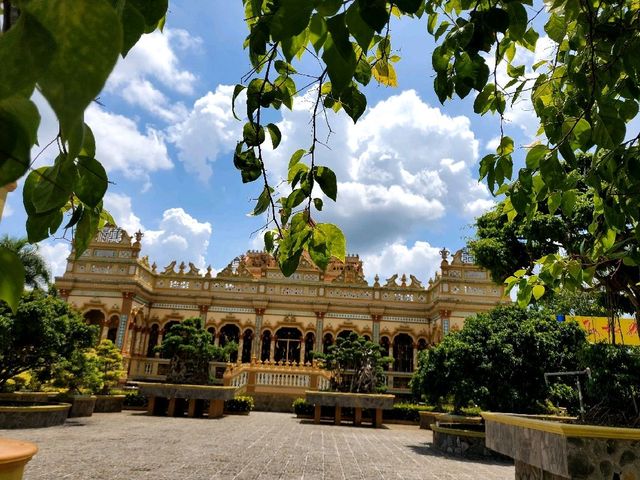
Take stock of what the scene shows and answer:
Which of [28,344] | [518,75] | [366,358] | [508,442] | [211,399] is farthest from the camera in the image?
[366,358]

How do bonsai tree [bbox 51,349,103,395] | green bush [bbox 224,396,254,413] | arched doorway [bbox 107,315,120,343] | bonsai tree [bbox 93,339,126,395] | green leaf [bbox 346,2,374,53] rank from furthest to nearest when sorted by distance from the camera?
arched doorway [bbox 107,315,120,343], green bush [bbox 224,396,254,413], bonsai tree [bbox 93,339,126,395], bonsai tree [bbox 51,349,103,395], green leaf [bbox 346,2,374,53]

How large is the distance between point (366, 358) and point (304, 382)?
394 cm

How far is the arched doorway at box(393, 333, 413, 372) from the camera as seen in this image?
66.1 ft

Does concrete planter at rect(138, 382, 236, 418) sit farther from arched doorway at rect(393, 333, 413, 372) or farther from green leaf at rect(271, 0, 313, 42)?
green leaf at rect(271, 0, 313, 42)

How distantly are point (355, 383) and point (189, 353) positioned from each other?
4701mm

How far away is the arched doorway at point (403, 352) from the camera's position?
20.2m

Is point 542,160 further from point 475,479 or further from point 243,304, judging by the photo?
point 243,304

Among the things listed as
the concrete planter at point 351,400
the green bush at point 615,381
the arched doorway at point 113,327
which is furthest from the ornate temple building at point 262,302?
the green bush at point 615,381

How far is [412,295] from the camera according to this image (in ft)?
67.8

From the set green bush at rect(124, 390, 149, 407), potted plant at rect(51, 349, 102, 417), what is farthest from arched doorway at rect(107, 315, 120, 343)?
potted plant at rect(51, 349, 102, 417)

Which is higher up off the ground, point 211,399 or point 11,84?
point 11,84

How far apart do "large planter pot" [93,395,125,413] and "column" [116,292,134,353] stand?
180 inches

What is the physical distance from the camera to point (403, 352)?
66.8 feet

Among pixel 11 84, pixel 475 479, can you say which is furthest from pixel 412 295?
pixel 11 84
